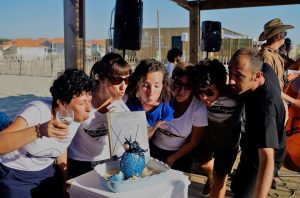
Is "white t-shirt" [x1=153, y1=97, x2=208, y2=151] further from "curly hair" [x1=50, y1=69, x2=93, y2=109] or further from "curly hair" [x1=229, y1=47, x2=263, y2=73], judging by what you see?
"curly hair" [x1=50, y1=69, x2=93, y2=109]

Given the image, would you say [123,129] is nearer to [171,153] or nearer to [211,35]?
[171,153]

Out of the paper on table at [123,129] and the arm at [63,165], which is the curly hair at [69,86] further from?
the arm at [63,165]

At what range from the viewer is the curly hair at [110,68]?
236 centimetres

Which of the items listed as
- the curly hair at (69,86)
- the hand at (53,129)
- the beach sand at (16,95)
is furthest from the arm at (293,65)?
the beach sand at (16,95)

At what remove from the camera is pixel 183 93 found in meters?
2.52

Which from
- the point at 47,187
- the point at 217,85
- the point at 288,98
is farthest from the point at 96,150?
the point at 288,98

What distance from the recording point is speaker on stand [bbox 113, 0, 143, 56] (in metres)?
5.55

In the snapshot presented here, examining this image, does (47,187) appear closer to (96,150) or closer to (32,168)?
(32,168)

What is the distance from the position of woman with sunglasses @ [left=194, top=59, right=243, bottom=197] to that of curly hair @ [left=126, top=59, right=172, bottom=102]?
0.80 ft

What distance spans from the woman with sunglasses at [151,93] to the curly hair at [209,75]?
0.24 metres

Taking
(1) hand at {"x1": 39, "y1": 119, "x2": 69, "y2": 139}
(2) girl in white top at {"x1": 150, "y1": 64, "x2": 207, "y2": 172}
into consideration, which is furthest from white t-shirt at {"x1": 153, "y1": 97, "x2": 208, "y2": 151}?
(1) hand at {"x1": 39, "y1": 119, "x2": 69, "y2": 139}

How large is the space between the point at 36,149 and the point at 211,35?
25.1 feet

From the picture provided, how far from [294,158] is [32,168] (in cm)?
260

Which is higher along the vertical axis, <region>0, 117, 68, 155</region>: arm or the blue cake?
<region>0, 117, 68, 155</region>: arm
